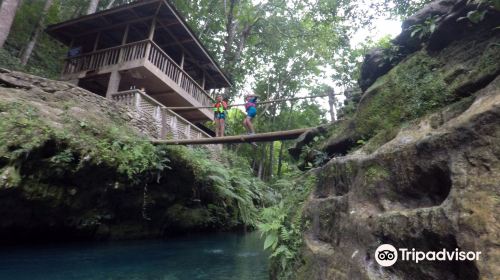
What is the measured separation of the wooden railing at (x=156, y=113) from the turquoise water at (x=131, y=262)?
13.6 ft

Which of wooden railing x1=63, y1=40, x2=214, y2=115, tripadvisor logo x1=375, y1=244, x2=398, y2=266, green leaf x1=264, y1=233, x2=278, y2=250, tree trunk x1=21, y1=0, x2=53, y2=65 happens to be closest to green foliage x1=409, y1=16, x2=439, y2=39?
tripadvisor logo x1=375, y1=244, x2=398, y2=266

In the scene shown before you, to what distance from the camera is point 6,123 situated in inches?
264

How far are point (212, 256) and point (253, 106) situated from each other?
450 cm

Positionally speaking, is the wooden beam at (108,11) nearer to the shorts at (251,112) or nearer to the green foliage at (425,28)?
the shorts at (251,112)

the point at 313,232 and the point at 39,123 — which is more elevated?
the point at 39,123

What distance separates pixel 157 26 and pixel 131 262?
1145 cm

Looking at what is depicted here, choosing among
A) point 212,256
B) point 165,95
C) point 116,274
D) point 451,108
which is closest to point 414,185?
point 451,108

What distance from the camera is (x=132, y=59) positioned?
Answer: 43.3 ft

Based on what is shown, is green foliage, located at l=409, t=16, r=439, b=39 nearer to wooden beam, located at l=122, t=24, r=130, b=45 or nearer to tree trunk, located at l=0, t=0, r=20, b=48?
wooden beam, located at l=122, t=24, r=130, b=45

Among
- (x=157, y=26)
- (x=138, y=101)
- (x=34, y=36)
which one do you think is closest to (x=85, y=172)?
(x=138, y=101)

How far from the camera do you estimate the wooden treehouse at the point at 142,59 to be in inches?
497

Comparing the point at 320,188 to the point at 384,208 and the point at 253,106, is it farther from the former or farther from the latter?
the point at 253,106

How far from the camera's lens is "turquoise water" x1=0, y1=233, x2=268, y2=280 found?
6.01 m

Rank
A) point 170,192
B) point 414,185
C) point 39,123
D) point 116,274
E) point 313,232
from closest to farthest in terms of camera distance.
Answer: point 414,185, point 313,232, point 116,274, point 39,123, point 170,192
